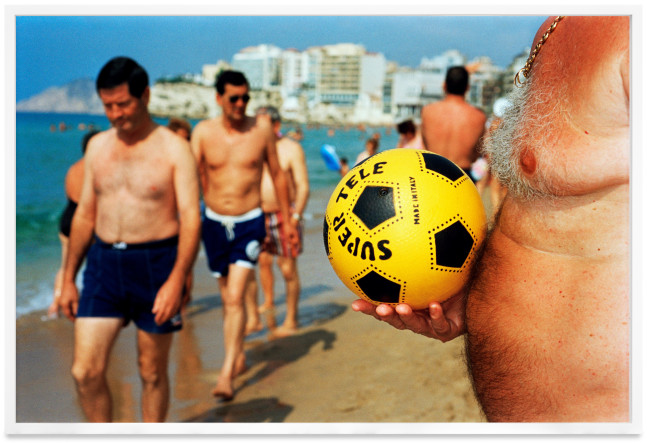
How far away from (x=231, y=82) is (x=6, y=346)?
2618 mm

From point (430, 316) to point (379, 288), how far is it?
227mm

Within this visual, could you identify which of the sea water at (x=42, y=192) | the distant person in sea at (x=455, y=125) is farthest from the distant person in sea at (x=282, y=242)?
the sea water at (x=42, y=192)

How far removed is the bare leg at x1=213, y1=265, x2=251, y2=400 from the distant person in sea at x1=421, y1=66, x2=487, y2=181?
2.06 metres

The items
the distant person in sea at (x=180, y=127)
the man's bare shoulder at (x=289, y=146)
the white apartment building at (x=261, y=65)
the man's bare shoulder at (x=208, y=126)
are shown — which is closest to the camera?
the man's bare shoulder at (x=208, y=126)

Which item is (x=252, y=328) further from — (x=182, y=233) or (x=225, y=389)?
(x=182, y=233)

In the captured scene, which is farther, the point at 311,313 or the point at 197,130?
the point at 311,313

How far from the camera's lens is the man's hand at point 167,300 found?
3.62 meters

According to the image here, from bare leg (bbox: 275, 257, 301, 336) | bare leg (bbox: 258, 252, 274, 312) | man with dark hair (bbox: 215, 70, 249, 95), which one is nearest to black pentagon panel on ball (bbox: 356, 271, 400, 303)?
man with dark hair (bbox: 215, 70, 249, 95)

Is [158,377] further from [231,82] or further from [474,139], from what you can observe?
[474,139]

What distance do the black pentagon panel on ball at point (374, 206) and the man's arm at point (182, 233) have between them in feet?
6.01

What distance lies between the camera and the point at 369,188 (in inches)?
83.1

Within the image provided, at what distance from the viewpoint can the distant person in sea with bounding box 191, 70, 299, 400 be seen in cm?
519

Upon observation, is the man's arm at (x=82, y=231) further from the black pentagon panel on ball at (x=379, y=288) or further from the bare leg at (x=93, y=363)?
the black pentagon panel on ball at (x=379, y=288)

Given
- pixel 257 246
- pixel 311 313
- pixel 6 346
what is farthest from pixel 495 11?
pixel 311 313
